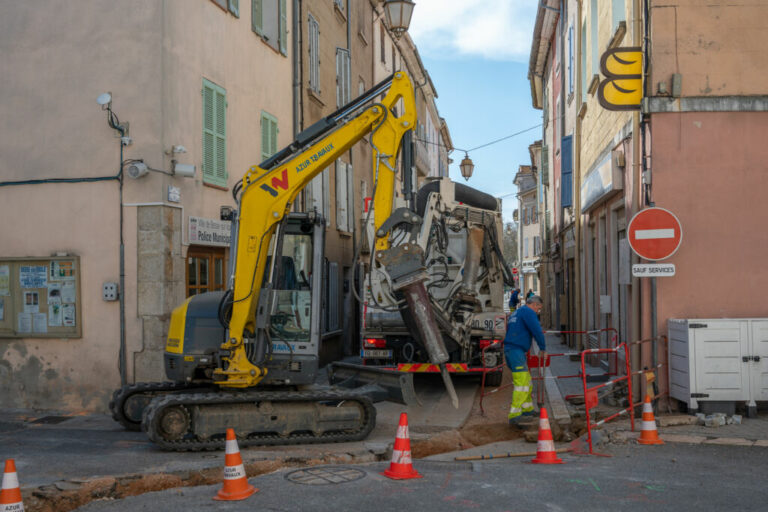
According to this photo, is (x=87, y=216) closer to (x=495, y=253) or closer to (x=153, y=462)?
(x=153, y=462)

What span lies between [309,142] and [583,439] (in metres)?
4.34

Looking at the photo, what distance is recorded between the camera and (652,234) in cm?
938

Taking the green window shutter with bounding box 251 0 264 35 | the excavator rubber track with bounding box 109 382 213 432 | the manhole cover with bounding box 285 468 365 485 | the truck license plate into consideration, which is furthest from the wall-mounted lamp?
the manhole cover with bounding box 285 468 365 485

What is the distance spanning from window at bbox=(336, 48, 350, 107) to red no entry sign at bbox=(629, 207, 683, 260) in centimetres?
1143

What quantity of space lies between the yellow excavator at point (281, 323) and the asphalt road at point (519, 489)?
4.70 feet

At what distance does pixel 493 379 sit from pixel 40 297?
23.1 feet

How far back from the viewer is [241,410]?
27.3ft

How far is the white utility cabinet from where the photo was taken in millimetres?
9133

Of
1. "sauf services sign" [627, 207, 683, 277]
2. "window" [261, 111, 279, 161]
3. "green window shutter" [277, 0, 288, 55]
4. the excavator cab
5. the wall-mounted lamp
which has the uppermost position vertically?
"green window shutter" [277, 0, 288, 55]

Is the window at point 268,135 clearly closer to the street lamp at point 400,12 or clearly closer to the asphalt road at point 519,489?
the street lamp at point 400,12

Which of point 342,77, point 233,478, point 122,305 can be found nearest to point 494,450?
point 233,478

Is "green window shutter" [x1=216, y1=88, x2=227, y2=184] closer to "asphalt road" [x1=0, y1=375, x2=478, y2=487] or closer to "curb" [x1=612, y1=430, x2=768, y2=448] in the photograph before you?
"asphalt road" [x1=0, y1=375, x2=478, y2=487]

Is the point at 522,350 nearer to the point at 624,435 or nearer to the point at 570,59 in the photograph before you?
the point at 624,435

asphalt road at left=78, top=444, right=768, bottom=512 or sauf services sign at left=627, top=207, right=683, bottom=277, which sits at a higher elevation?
sauf services sign at left=627, top=207, right=683, bottom=277
